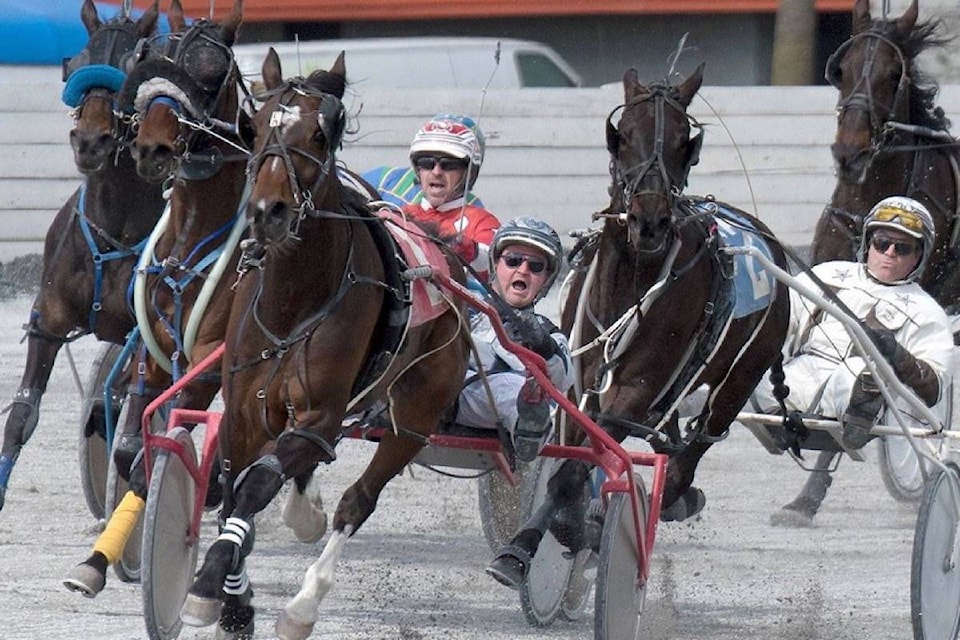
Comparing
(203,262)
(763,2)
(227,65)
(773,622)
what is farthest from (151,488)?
(763,2)

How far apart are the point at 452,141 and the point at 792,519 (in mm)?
2614

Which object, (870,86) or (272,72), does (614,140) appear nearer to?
(272,72)

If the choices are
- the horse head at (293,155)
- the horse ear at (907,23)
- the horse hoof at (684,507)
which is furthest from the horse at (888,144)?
the horse head at (293,155)

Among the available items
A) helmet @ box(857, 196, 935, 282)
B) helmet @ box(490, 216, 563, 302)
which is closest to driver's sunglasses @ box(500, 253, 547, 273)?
helmet @ box(490, 216, 563, 302)

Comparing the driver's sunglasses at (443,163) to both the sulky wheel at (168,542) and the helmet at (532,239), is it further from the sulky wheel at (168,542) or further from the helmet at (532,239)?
the sulky wheel at (168,542)

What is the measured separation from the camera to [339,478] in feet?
29.2

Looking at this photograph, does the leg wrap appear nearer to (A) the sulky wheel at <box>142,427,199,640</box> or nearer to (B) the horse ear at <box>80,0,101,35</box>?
(B) the horse ear at <box>80,0,101,35</box>

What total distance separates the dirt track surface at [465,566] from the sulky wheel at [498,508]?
0.19m

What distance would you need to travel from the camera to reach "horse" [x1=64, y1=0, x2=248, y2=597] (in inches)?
231

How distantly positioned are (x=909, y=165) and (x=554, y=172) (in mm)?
5175

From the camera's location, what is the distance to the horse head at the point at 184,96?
585cm

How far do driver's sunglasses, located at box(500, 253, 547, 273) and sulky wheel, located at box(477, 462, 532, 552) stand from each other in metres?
1.08

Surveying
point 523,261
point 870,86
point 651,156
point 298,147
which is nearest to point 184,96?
point 298,147

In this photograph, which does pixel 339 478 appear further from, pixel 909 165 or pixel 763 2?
pixel 763 2
